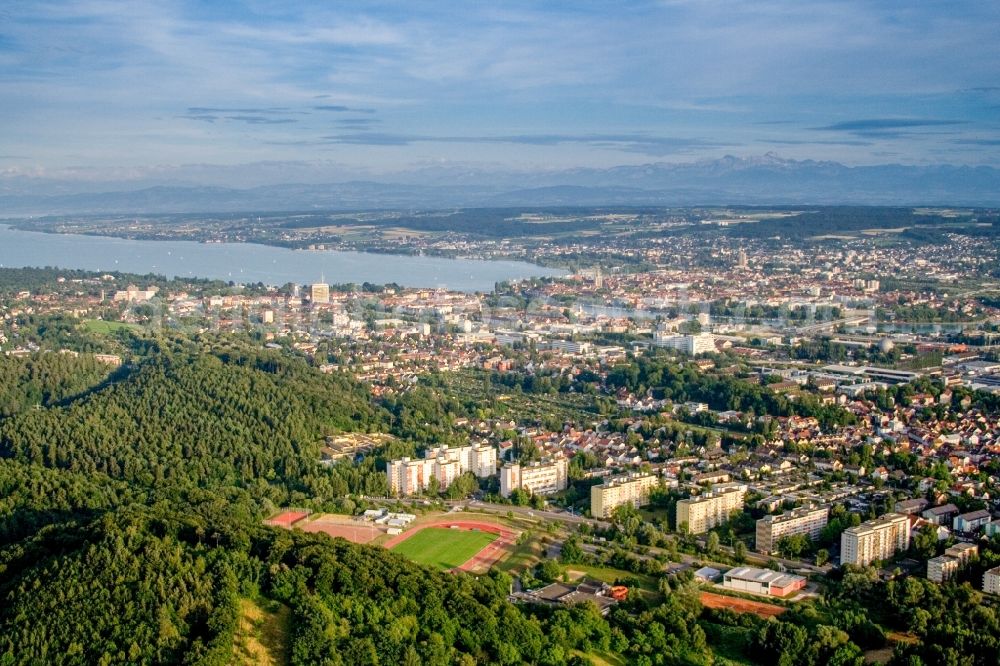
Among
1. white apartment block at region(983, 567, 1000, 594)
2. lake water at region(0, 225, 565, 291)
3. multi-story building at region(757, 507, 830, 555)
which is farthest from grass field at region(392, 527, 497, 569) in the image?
lake water at region(0, 225, 565, 291)

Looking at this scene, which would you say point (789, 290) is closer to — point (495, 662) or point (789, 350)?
point (789, 350)

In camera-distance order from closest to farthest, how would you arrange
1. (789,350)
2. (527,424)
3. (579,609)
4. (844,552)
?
1. (579,609)
2. (844,552)
3. (527,424)
4. (789,350)

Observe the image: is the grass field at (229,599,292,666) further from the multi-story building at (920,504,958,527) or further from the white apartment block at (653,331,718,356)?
the white apartment block at (653,331,718,356)

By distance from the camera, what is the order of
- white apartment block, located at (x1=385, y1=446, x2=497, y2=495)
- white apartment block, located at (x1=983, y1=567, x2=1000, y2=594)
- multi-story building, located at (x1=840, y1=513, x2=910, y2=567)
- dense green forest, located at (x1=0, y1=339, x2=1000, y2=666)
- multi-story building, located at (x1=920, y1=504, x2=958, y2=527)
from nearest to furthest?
dense green forest, located at (x1=0, y1=339, x2=1000, y2=666) < white apartment block, located at (x1=983, y1=567, x2=1000, y2=594) < multi-story building, located at (x1=840, y1=513, x2=910, y2=567) < multi-story building, located at (x1=920, y1=504, x2=958, y2=527) < white apartment block, located at (x1=385, y1=446, x2=497, y2=495)

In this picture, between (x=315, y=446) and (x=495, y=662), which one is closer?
(x=495, y=662)

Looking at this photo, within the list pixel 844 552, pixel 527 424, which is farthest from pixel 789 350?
pixel 844 552

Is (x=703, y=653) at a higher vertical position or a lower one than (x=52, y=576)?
lower

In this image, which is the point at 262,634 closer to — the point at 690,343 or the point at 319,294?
the point at 690,343
